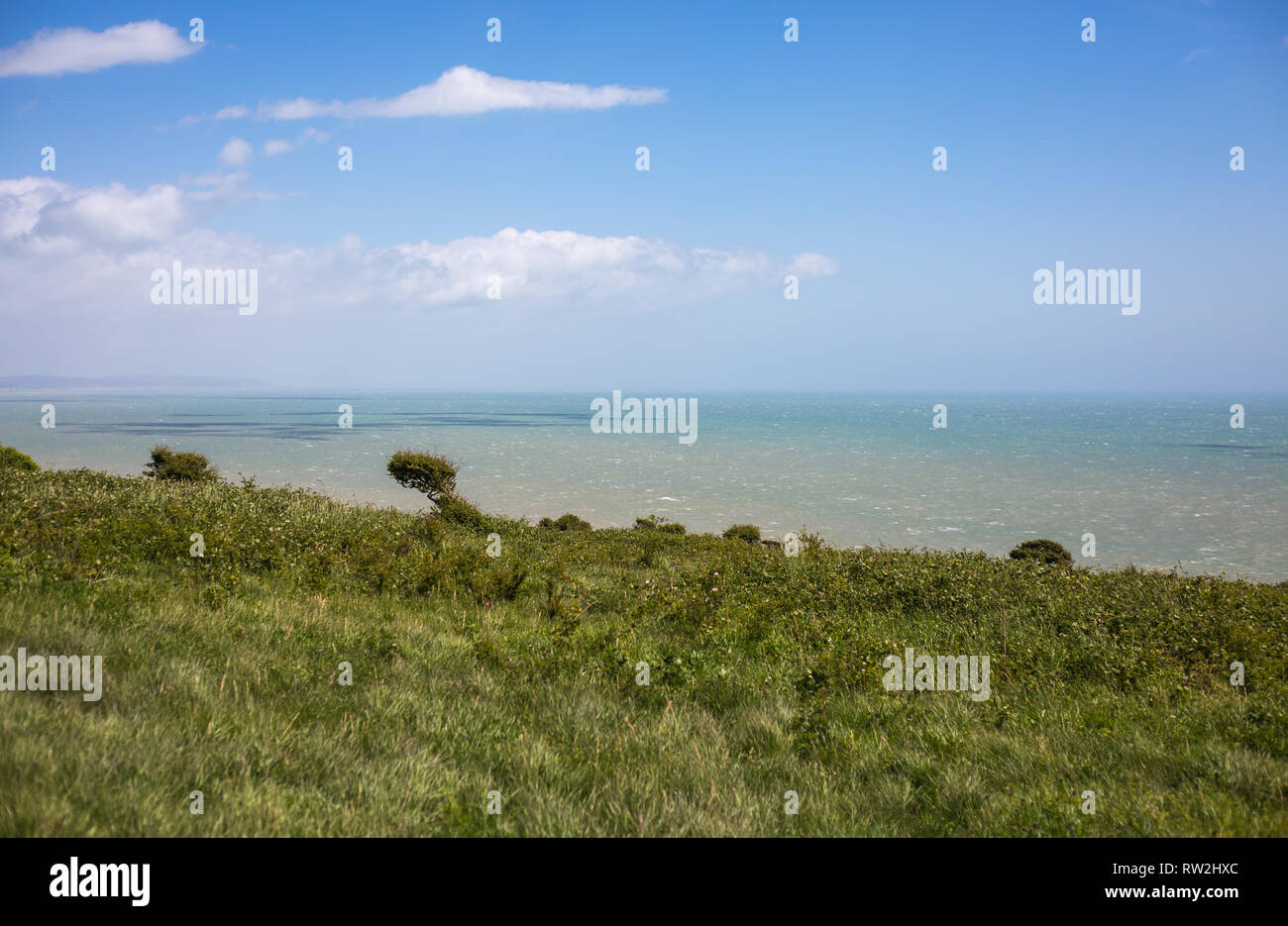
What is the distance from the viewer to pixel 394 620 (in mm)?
7762

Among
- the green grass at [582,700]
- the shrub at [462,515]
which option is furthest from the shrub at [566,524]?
the green grass at [582,700]

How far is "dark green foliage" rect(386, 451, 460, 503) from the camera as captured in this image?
75.5ft

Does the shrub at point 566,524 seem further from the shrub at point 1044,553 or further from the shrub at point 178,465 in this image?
the shrub at point 1044,553

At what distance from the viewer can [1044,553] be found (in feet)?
69.8

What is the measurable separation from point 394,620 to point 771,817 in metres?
5.31

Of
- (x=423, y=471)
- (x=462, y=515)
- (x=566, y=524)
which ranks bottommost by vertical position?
(x=566, y=524)

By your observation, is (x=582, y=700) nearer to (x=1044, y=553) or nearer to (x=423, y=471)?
(x=423, y=471)

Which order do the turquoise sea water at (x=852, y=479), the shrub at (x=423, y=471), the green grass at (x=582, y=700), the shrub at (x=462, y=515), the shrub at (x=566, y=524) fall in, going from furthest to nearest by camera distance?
the turquoise sea water at (x=852, y=479) < the shrub at (x=566, y=524) < the shrub at (x=423, y=471) < the shrub at (x=462, y=515) < the green grass at (x=582, y=700)

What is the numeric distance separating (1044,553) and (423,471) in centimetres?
2073

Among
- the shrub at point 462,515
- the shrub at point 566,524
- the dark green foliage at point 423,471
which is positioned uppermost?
the dark green foliage at point 423,471

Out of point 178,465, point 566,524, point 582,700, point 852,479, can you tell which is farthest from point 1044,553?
point 852,479

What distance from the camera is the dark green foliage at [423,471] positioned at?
75.5 feet
